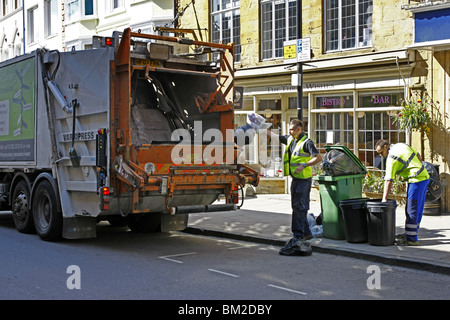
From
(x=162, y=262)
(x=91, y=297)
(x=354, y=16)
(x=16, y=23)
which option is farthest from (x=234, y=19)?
(x=16, y=23)

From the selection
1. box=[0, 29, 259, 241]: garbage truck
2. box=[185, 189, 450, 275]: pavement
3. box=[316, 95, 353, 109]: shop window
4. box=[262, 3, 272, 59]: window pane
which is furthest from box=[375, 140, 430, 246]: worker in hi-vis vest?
box=[262, 3, 272, 59]: window pane

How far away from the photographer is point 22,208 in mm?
10219

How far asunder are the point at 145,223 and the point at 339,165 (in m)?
3.51

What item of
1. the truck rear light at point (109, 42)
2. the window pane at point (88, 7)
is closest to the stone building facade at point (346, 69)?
A: the truck rear light at point (109, 42)

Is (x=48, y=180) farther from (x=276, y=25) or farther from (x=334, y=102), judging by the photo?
(x=276, y=25)

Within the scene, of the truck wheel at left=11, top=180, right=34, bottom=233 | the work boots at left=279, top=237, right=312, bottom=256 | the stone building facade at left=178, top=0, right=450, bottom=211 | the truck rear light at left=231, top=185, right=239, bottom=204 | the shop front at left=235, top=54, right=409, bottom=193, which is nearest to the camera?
the work boots at left=279, top=237, right=312, bottom=256

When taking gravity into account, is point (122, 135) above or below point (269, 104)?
below

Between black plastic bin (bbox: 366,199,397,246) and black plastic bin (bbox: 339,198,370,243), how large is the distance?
0.54 ft

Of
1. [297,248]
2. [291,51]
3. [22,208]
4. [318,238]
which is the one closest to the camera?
[297,248]

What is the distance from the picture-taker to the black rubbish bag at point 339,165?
907 cm

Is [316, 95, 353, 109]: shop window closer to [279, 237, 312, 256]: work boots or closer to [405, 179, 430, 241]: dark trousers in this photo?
[405, 179, 430, 241]: dark trousers

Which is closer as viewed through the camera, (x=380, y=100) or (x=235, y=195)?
(x=235, y=195)

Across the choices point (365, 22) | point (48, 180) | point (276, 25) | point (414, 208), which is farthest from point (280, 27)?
point (48, 180)

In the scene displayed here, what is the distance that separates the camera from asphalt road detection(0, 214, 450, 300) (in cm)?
621
